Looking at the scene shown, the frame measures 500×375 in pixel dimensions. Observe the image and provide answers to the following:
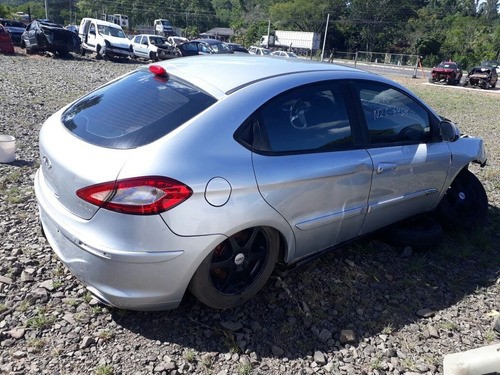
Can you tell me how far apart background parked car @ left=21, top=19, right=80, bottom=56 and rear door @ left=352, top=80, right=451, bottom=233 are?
73.4ft

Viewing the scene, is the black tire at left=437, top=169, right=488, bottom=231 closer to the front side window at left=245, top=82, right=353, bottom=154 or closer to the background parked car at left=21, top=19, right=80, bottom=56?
the front side window at left=245, top=82, right=353, bottom=154

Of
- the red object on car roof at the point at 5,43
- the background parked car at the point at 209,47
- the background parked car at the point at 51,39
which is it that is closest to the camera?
the red object on car roof at the point at 5,43

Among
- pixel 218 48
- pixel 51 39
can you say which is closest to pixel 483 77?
pixel 218 48

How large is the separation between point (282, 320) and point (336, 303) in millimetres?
482

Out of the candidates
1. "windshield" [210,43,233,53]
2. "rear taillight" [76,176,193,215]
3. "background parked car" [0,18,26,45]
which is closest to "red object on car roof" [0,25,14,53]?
"background parked car" [0,18,26,45]

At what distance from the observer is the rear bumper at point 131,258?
7.93ft

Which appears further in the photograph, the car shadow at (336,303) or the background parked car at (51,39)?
the background parked car at (51,39)

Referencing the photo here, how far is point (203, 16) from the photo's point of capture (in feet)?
359

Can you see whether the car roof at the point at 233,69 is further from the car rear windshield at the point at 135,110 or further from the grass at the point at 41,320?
the grass at the point at 41,320

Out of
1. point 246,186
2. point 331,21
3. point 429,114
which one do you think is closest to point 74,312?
point 246,186

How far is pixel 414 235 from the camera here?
4.02 meters

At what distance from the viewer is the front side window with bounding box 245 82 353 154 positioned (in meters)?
2.88

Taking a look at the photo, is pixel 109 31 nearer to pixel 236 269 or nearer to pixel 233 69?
pixel 233 69

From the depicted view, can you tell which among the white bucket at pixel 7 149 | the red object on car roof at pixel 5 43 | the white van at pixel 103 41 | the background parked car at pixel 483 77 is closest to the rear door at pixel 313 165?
the white bucket at pixel 7 149
